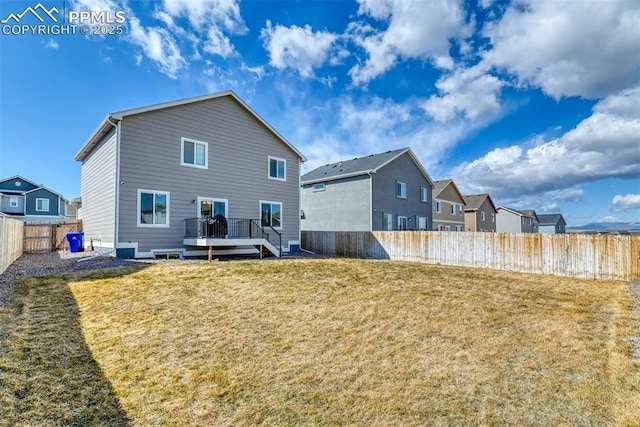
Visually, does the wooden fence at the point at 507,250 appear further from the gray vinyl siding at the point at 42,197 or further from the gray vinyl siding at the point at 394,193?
the gray vinyl siding at the point at 42,197

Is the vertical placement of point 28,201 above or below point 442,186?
below

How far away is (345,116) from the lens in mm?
19406

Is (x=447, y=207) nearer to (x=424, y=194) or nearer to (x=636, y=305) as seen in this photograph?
(x=424, y=194)

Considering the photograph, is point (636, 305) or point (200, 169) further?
point (200, 169)

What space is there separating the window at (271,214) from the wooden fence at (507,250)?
3508 mm

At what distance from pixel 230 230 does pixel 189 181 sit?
2.94m

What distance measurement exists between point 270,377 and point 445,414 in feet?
7.11

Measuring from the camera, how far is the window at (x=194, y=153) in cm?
1428

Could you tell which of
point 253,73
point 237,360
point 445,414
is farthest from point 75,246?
point 445,414

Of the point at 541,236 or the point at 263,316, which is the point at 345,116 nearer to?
the point at 541,236

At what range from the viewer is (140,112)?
1285 centimetres

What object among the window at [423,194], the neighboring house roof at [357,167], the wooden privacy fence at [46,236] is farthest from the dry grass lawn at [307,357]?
the window at [423,194]

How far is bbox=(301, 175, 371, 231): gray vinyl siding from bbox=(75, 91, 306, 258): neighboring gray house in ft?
20.3

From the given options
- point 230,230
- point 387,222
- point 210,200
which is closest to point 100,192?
point 210,200
